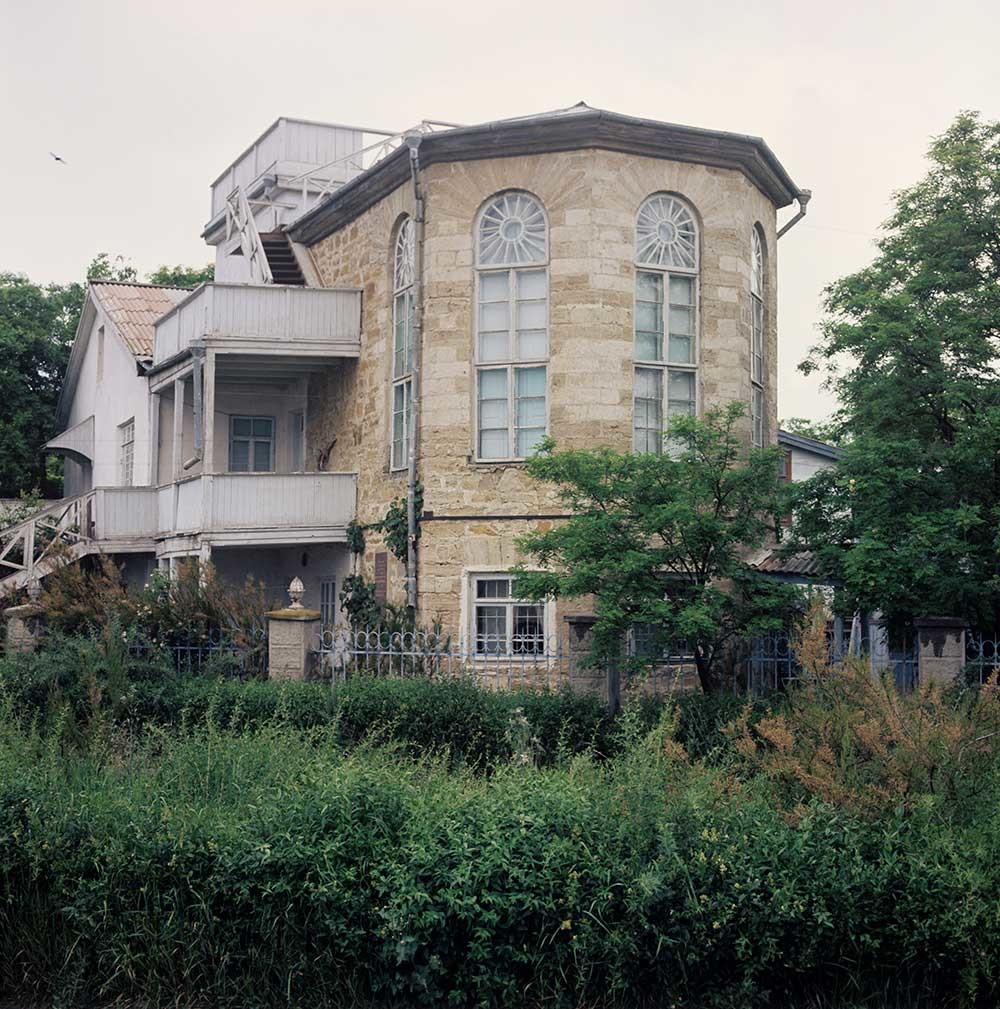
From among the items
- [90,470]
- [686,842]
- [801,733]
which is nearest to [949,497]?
[801,733]

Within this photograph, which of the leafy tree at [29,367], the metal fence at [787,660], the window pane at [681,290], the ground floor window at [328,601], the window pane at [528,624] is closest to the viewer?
the metal fence at [787,660]

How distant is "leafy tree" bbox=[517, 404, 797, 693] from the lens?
13438 millimetres

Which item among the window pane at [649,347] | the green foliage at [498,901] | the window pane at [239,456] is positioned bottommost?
the green foliage at [498,901]

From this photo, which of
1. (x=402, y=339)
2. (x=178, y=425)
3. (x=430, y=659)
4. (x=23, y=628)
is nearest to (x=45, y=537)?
(x=178, y=425)

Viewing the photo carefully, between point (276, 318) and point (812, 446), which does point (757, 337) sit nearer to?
point (276, 318)

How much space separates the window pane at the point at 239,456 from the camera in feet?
82.0

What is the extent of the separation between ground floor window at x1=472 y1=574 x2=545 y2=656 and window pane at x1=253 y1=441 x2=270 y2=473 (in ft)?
26.6

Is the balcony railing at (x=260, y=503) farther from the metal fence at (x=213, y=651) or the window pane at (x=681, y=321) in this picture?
the window pane at (x=681, y=321)

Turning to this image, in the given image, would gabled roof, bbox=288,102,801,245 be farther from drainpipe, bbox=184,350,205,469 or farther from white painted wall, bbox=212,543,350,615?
white painted wall, bbox=212,543,350,615

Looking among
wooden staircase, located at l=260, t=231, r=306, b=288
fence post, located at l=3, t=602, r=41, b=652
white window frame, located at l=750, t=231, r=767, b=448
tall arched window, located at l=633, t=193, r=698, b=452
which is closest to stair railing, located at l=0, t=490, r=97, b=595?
fence post, located at l=3, t=602, r=41, b=652

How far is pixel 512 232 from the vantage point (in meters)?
18.7

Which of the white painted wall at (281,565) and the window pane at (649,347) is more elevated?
the window pane at (649,347)

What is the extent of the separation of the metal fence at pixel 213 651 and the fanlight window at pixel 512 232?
21.6 feet

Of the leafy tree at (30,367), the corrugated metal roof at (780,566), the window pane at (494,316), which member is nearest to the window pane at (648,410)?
the window pane at (494,316)
